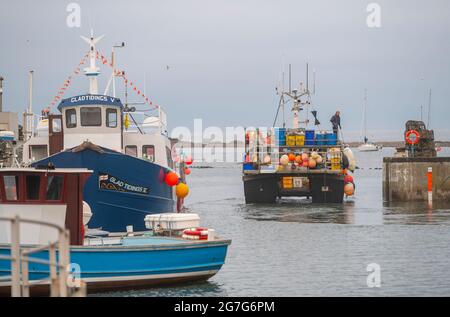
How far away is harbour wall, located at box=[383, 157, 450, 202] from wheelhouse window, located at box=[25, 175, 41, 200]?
30.0m

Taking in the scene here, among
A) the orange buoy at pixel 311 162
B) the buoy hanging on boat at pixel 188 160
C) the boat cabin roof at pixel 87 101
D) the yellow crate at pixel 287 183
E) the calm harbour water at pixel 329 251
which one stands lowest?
the calm harbour water at pixel 329 251

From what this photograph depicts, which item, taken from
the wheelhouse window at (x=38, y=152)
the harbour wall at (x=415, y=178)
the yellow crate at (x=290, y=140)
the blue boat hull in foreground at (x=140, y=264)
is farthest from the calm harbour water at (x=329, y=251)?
the wheelhouse window at (x=38, y=152)

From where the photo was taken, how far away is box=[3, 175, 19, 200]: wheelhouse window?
766 inches

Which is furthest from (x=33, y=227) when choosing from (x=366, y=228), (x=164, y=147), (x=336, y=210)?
(x=336, y=210)

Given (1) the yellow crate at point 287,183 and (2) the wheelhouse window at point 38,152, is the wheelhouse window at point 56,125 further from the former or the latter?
(1) the yellow crate at point 287,183

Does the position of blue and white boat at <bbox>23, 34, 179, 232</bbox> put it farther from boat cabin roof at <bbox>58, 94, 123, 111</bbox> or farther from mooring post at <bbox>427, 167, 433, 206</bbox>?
mooring post at <bbox>427, 167, 433, 206</bbox>

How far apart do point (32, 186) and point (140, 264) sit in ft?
9.86

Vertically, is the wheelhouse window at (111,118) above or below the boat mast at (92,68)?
below

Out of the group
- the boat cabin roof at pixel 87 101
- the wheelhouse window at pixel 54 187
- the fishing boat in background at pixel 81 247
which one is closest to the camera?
the fishing boat in background at pixel 81 247

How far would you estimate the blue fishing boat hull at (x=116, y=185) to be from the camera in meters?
25.2

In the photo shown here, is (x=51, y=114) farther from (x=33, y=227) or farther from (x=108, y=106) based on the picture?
(x=33, y=227)

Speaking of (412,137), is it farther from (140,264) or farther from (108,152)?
(140,264)

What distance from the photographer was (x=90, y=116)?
1124 inches
